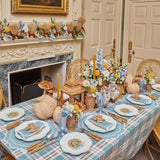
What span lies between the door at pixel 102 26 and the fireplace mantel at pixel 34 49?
31 cm

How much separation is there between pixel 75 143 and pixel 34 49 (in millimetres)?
2017

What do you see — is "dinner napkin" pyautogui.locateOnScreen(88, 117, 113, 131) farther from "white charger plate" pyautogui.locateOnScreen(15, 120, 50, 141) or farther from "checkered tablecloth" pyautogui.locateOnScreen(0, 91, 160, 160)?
"white charger plate" pyautogui.locateOnScreen(15, 120, 50, 141)

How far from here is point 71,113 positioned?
1.39m

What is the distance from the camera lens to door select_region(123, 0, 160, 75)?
3881 mm

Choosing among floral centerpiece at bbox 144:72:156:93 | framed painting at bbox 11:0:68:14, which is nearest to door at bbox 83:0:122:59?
framed painting at bbox 11:0:68:14

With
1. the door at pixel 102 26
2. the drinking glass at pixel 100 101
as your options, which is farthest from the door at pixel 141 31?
the drinking glass at pixel 100 101

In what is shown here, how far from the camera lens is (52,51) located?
3.29m

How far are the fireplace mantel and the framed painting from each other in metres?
0.41

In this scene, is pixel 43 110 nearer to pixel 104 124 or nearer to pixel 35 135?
pixel 35 135

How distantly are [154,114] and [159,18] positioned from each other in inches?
102

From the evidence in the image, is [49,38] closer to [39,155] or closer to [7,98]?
[7,98]

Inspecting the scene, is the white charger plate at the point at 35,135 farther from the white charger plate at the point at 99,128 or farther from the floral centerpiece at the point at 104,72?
the floral centerpiece at the point at 104,72

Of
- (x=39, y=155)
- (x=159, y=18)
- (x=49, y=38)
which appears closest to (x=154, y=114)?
(x=39, y=155)

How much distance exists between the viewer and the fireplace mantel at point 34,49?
2.71 m
